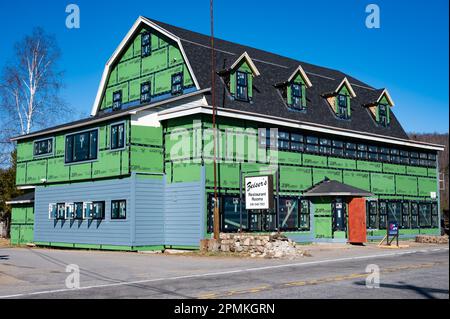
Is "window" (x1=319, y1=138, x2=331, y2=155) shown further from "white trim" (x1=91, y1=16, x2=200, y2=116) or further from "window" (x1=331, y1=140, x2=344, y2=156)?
"white trim" (x1=91, y1=16, x2=200, y2=116)

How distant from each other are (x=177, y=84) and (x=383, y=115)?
16.0 metres

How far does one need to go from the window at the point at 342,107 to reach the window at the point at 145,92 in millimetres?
11901

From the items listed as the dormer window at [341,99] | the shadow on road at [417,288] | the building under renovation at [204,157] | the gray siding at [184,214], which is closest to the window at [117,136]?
the building under renovation at [204,157]

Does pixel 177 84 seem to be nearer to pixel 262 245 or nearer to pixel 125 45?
pixel 125 45

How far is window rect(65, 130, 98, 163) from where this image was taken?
28516mm

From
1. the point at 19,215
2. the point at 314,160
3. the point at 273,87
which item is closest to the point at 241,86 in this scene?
the point at 273,87

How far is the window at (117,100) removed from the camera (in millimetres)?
33031

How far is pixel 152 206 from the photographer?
87.1ft

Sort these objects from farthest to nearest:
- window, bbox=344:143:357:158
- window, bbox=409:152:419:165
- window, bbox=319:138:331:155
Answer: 1. window, bbox=409:152:419:165
2. window, bbox=344:143:357:158
3. window, bbox=319:138:331:155

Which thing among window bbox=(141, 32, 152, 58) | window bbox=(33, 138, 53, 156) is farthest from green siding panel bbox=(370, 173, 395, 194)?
window bbox=(33, 138, 53, 156)

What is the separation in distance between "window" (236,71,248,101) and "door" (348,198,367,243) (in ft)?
27.4

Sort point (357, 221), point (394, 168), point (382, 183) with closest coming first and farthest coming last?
point (357, 221) < point (382, 183) < point (394, 168)

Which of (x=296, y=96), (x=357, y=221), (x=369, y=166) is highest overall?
(x=296, y=96)

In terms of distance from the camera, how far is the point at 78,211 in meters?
29.5
